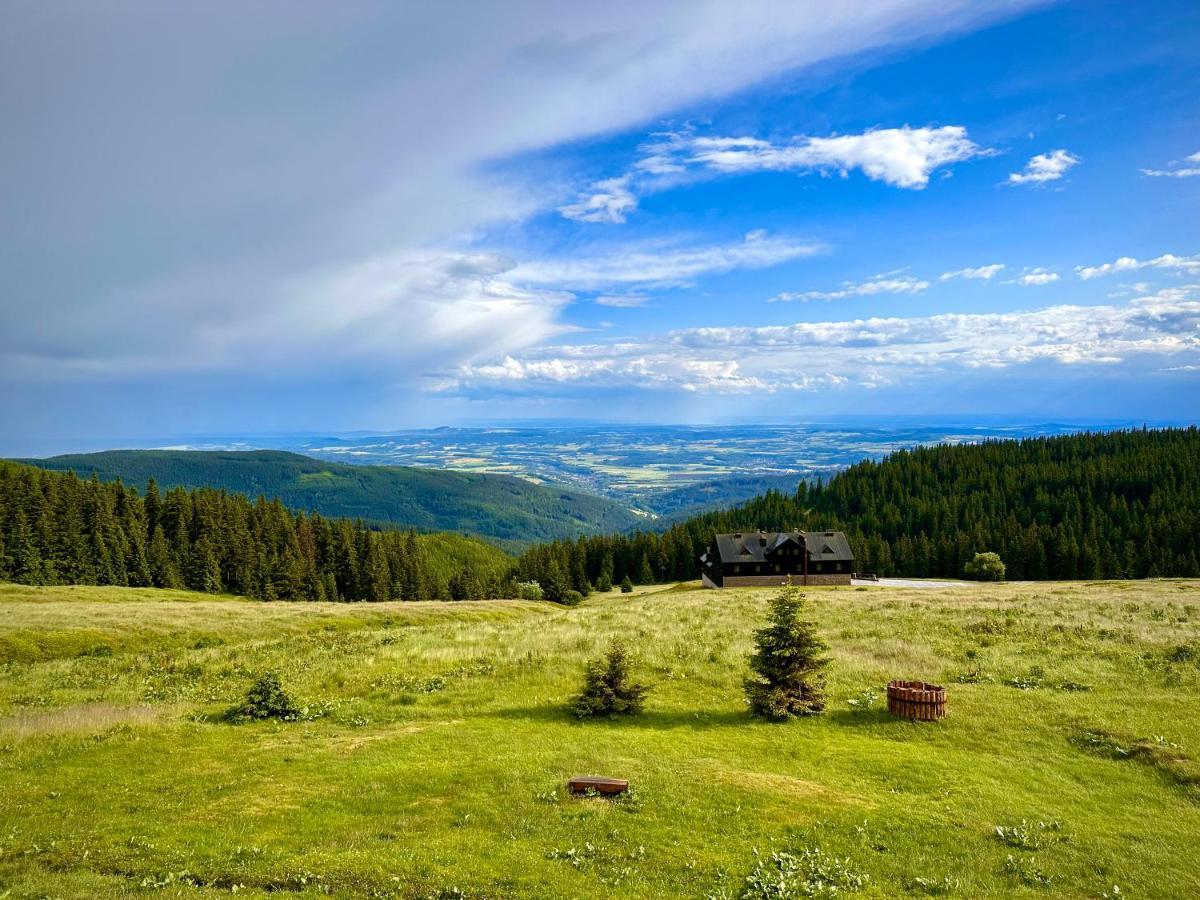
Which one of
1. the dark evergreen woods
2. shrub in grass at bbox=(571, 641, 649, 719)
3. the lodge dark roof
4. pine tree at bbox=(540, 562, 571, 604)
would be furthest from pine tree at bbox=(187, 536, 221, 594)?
shrub in grass at bbox=(571, 641, 649, 719)

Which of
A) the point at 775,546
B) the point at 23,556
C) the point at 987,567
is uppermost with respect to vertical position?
the point at 23,556

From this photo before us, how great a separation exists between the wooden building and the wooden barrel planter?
63.3 meters

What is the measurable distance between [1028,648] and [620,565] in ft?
326

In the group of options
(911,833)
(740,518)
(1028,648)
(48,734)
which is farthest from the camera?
(740,518)

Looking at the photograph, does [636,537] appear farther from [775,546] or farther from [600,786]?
[600,786]

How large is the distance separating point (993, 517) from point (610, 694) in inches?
5352

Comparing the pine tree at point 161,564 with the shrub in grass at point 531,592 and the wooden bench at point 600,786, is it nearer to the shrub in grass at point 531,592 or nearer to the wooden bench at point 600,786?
the shrub in grass at point 531,592

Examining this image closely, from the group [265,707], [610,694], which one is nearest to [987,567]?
[610,694]

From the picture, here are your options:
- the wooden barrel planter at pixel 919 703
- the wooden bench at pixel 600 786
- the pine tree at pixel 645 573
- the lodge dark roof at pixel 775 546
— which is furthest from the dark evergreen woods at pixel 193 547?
the wooden barrel planter at pixel 919 703

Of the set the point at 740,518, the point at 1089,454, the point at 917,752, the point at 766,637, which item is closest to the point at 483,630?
the point at 766,637

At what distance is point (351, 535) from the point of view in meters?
126

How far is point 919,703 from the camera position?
21.1 m

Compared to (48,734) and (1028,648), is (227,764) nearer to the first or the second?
(48,734)

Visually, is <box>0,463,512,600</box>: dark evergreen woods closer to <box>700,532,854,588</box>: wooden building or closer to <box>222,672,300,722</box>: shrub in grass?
<box>700,532,854,588</box>: wooden building
